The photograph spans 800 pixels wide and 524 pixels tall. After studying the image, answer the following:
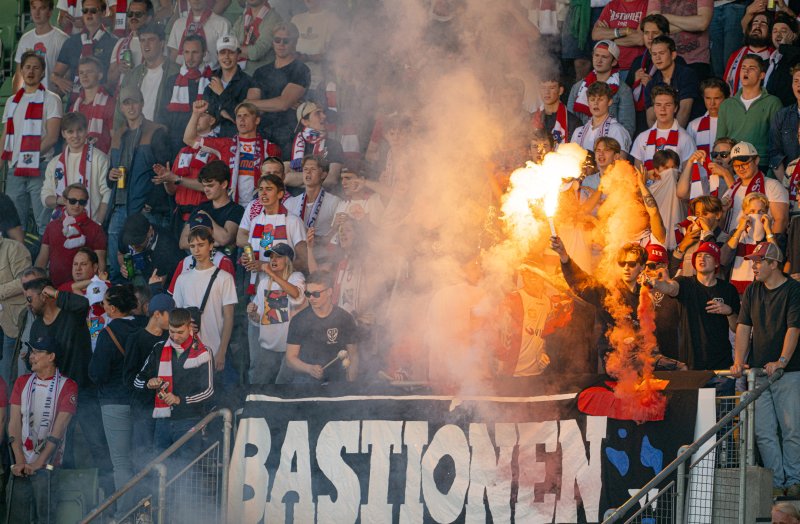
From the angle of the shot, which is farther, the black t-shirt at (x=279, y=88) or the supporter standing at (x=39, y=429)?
the black t-shirt at (x=279, y=88)

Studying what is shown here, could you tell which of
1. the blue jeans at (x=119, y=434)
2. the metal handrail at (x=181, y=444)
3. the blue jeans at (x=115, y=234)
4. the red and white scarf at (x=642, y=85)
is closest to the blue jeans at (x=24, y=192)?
the blue jeans at (x=115, y=234)

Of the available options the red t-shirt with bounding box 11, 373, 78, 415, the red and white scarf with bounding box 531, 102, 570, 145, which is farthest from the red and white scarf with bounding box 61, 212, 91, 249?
the red and white scarf with bounding box 531, 102, 570, 145

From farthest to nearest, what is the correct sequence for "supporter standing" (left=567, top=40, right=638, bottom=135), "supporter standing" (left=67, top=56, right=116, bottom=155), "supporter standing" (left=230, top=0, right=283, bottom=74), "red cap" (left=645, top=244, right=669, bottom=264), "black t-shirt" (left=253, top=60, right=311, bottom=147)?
"supporter standing" (left=67, top=56, right=116, bottom=155) → "supporter standing" (left=230, top=0, right=283, bottom=74) → "black t-shirt" (left=253, top=60, right=311, bottom=147) → "supporter standing" (left=567, top=40, right=638, bottom=135) → "red cap" (left=645, top=244, right=669, bottom=264)

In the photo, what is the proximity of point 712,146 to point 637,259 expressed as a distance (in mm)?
2273

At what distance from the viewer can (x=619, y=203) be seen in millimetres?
10141

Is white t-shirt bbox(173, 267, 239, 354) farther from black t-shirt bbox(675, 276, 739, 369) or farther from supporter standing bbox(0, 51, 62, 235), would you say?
black t-shirt bbox(675, 276, 739, 369)

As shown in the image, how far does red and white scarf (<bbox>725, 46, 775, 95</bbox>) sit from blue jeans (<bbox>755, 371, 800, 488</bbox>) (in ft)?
12.3

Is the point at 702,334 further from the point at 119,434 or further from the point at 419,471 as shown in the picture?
the point at 119,434

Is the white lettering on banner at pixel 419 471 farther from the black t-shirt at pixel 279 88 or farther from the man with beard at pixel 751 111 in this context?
the black t-shirt at pixel 279 88

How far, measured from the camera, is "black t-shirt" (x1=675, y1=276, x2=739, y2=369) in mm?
9211

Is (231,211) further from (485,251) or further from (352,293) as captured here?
(485,251)

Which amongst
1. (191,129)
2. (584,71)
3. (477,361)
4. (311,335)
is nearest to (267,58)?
(191,129)

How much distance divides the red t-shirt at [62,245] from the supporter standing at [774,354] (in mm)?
6603

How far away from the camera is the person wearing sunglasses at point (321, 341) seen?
982 centimetres
